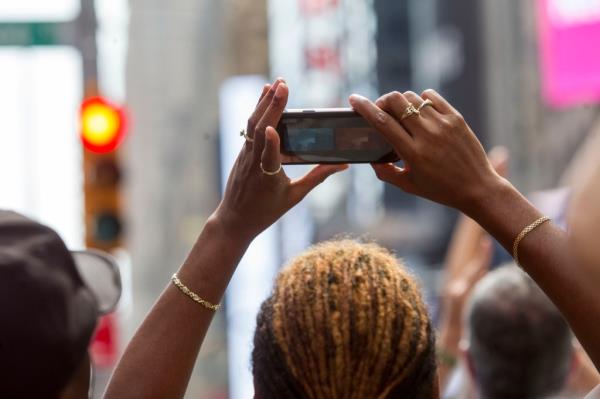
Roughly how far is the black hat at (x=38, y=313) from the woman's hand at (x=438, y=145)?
0.64m

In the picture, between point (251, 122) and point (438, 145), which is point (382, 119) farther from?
point (251, 122)

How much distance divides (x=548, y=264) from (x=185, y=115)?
36.2ft

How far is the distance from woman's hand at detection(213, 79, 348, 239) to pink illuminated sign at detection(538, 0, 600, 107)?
1371cm

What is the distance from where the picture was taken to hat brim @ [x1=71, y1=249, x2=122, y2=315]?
8.57 ft

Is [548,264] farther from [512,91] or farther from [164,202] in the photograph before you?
[512,91]

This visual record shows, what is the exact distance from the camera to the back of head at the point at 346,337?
2137 mm

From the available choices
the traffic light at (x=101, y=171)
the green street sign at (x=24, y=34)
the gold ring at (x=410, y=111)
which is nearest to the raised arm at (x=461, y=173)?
the gold ring at (x=410, y=111)

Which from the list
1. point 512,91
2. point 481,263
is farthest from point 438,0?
point 481,263

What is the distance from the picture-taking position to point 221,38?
15883 millimetres

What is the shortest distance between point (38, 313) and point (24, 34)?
9627 millimetres

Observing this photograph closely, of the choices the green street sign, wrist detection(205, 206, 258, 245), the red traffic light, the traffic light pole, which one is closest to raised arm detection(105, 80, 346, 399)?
wrist detection(205, 206, 258, 245)

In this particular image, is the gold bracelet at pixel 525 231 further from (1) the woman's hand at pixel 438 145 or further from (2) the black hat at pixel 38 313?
(2) the black hat at pixel 38 313

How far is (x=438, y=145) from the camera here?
2.24 m

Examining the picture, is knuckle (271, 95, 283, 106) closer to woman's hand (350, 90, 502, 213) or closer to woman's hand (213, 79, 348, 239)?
woman's hand (213, 79, 348, 239)
